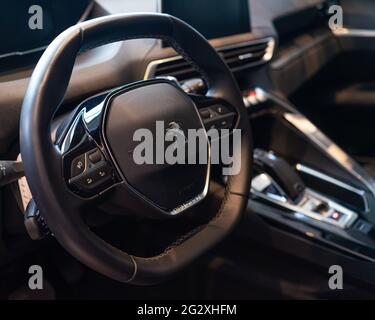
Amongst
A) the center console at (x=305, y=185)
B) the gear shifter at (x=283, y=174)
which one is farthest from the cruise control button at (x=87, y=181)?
the gear shifter at (x=283, y=174)

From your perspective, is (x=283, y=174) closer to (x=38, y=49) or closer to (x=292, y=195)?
(x=292, y=195)

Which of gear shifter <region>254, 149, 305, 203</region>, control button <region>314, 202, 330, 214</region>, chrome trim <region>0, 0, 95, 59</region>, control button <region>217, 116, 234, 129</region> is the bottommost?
control button <region>314, 202, 330, 214</region>

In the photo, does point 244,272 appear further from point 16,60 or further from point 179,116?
point 16,60

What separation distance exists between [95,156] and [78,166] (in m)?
0.03

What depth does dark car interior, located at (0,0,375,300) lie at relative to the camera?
2.16 ft

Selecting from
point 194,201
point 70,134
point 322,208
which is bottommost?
point 322,208

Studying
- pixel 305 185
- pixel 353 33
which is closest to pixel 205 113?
pixel 305 185

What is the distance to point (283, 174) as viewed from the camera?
1190mm

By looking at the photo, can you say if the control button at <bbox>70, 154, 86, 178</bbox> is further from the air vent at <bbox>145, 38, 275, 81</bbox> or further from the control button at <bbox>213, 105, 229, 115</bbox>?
the air vent at <bbox>145, 38, 275, 81</bbox>

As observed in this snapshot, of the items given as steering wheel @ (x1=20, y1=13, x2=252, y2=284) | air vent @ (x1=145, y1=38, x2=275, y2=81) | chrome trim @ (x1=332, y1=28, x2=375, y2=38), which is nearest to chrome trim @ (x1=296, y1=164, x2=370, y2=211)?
air vent @ (x1=145, y1=38, x2=275, y2=81)

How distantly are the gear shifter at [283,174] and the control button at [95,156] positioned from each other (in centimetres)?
59
